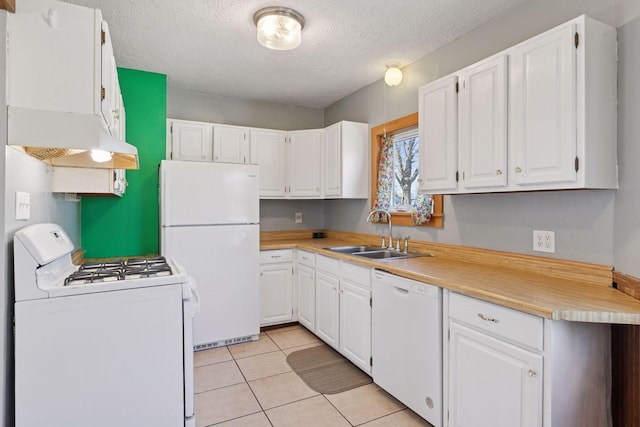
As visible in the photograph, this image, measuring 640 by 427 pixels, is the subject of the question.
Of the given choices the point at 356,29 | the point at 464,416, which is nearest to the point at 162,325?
the point at 464,416

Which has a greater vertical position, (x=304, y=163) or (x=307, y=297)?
(x=304, y=163)

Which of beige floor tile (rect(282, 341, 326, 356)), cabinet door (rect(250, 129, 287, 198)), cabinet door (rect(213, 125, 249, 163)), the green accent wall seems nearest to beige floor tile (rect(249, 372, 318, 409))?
beige floor tile (rect(282, 341, 326, 356))

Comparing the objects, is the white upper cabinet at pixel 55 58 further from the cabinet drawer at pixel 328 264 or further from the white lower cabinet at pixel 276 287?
the white lower cabinet at pixel 276 287

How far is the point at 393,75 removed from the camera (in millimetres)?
2945

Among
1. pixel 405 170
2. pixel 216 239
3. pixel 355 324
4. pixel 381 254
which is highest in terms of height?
pixel 405 170

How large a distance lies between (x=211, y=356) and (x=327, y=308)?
1.05 meters

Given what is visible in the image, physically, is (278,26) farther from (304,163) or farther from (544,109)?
(304,163)

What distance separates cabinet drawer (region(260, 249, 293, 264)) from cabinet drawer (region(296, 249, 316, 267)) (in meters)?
0.09

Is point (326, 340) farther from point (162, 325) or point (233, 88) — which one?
point (233, 88)

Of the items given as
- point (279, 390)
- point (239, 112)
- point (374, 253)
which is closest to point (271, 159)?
point (239, 112)

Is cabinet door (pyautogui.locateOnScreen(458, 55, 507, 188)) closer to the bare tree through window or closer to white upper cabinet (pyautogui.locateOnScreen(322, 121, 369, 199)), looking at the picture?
the bare tree through window

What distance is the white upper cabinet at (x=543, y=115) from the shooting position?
1.55m

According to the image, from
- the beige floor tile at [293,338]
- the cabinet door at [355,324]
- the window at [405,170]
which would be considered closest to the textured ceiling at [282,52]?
the window at [405,170]

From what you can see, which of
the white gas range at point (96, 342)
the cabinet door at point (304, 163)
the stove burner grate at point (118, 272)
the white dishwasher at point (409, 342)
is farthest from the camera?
the cabinet door at point (304, 163)
